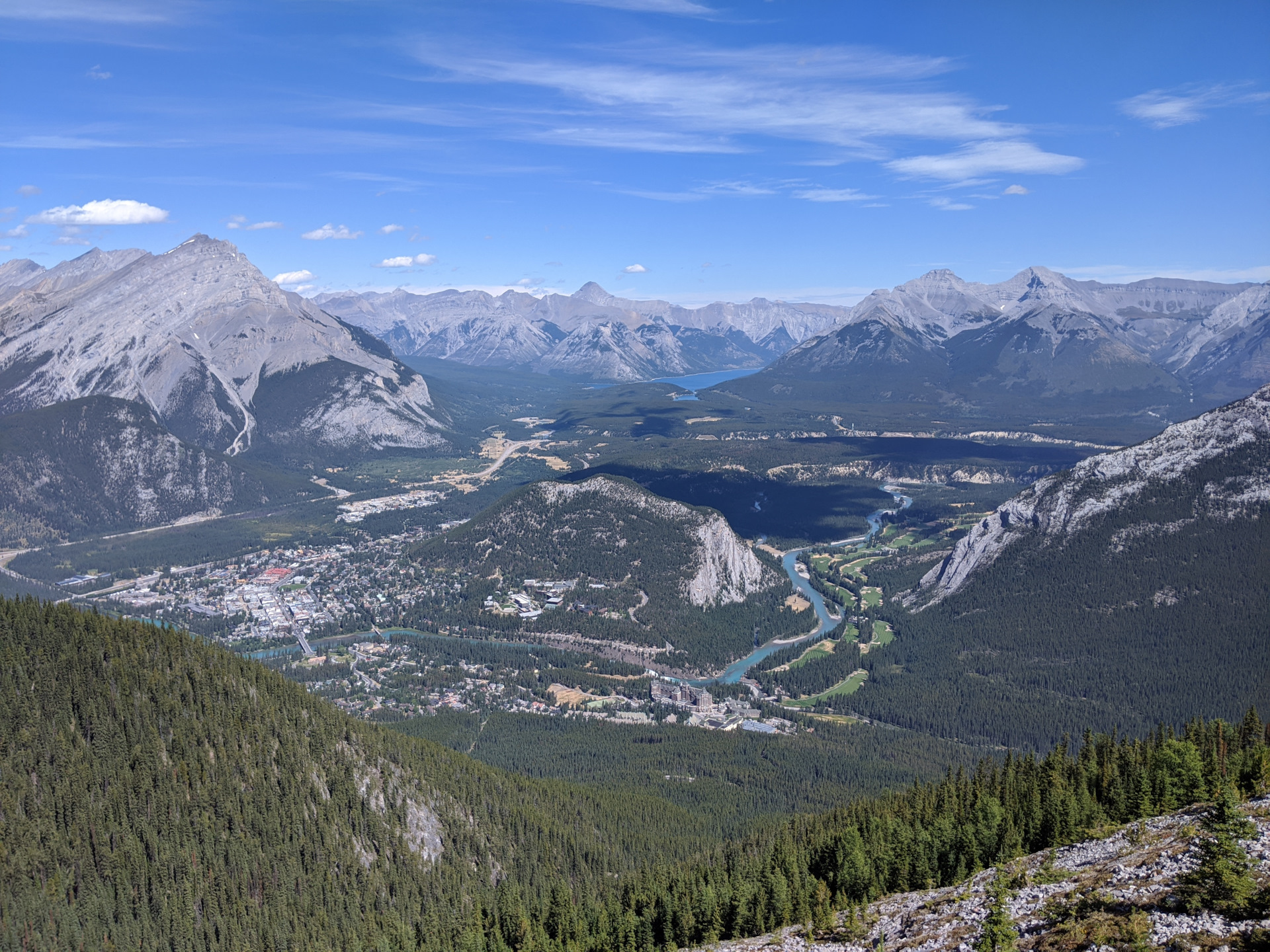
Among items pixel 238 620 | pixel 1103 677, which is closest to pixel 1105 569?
pixel 1103 677

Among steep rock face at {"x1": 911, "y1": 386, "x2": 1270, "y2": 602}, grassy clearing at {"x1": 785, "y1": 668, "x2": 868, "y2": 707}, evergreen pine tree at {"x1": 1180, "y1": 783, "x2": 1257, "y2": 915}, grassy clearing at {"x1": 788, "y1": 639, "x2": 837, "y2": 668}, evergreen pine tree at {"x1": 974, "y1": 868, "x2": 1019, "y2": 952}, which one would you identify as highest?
steep rock face at {"x1": 911, "y1": 386, "x2": 1270, "y2": 602}

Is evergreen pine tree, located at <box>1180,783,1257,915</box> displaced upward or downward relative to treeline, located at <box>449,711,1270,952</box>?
upward

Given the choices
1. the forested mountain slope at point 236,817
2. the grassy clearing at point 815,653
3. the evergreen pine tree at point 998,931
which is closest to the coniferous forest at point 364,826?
the forested mountain slope at point 236,817

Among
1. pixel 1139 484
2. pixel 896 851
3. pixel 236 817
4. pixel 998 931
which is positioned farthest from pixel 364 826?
pixel 1139 484

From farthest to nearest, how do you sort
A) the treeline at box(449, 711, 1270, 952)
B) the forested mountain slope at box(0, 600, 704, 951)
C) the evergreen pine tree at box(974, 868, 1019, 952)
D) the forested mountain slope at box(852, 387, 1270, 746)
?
the forested mountain slope at box(852, 387, 1270, 746) < the forested mountain slope at box(0, 600, 704, 951) < the treeline at box(449, 711, 1270, 952) < the evergreen pine tree at box(974, 868, 1019, 952)

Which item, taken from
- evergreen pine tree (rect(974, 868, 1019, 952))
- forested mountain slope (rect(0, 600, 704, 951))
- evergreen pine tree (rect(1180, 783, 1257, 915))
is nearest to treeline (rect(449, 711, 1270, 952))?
forested mountain slope (rect(0, 600, 704, 951))

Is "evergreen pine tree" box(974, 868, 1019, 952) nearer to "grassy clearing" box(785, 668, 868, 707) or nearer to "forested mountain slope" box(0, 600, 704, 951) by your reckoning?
"forested mountain slope" box(0, 600, 704, 951)
